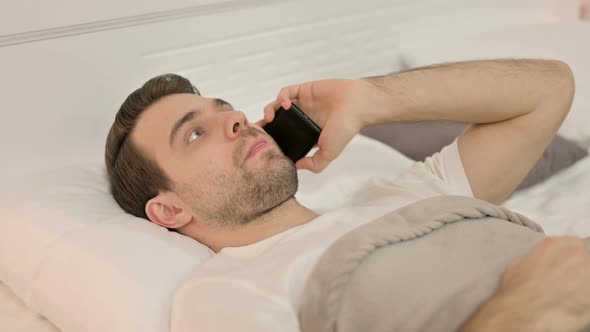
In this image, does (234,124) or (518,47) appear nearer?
(234,124)

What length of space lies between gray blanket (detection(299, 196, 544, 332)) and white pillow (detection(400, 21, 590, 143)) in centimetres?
117

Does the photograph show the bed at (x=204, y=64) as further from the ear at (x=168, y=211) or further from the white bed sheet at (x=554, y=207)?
the ear at (x=168, y=211)

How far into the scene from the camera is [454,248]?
3.84 feet

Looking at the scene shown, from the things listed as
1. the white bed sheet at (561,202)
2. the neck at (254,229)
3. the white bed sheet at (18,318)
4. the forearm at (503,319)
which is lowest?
the white bed sheet at (561,202)

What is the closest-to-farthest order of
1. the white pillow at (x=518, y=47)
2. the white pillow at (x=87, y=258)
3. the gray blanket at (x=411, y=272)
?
the gray blanket at (x=411, y=272) → the white pillow at (x=87, y=258) → the white pillow at (x=518, y=47)

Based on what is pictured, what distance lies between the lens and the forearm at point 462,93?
1479 mm

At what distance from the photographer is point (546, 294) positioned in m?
0.93

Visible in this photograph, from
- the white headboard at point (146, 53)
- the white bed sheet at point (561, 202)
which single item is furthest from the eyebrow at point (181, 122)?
the white bed sheet at point (561, 202)

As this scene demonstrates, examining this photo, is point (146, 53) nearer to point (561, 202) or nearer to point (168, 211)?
point (168, 211)

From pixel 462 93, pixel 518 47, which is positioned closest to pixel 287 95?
pixel 462 93

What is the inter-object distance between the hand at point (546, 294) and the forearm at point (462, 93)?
0.49 meters

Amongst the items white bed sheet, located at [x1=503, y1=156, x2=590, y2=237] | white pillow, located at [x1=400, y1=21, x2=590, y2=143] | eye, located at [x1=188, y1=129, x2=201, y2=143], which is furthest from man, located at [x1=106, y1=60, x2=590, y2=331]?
white pillow, located at [x1=400, y1=21, x2=590, y2=143]

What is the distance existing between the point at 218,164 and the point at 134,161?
0.63 feet

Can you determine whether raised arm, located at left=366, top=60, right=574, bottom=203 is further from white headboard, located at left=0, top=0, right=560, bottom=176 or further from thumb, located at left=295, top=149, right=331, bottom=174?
white headboard, located at left=0, top=0, right=560, bottom=176
